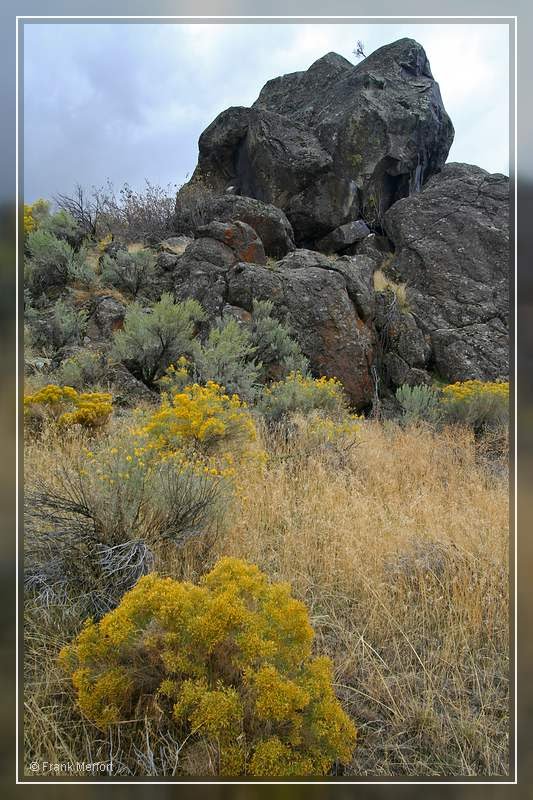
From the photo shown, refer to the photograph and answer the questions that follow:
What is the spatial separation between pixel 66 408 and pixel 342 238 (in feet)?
29.7

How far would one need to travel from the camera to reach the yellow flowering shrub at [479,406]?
6.62 m

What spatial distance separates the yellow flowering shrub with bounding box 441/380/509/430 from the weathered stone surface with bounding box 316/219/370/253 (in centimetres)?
608

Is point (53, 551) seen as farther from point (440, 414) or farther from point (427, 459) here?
point (440, 414)

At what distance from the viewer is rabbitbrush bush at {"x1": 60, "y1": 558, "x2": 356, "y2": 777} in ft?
4.21

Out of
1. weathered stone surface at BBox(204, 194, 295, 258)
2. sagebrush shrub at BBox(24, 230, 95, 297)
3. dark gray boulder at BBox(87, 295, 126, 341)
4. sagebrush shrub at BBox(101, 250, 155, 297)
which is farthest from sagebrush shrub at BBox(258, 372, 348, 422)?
sagebrush shrub at BBox(24, 230, 95, 297)

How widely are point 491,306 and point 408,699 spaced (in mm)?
8789

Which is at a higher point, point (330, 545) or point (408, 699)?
point (330, 545)

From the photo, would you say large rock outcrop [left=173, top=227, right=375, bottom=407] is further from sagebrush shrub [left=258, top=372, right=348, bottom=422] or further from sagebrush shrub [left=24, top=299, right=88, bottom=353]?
sagebrush shrub [left=24, top=299, right=88, bottom=353]

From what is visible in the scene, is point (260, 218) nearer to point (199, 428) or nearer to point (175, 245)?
point (175, 245)

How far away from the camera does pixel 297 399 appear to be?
18.9 ft

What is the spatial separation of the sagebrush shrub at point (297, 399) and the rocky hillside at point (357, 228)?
1.30m

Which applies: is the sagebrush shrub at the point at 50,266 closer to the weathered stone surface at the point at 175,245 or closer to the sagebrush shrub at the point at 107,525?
the weathered stone surface at the point at 175,245
